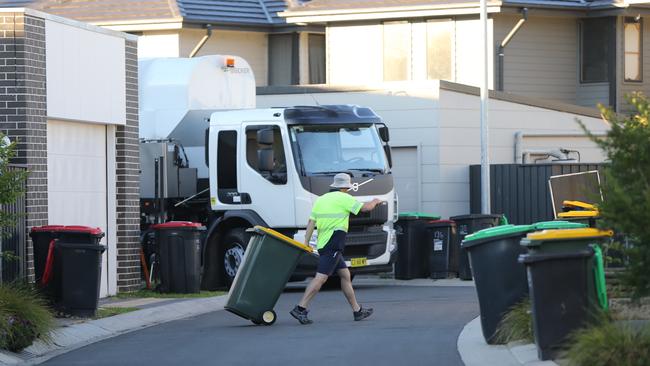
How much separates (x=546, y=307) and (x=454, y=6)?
835 inches

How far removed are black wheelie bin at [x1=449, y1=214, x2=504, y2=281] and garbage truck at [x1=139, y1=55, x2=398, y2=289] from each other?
6.25ft

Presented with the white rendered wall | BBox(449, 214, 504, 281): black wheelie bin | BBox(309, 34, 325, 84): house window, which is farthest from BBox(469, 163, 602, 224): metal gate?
BBox(309, 34, 325, 84): house window

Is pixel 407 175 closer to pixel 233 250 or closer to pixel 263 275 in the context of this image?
pixel 233 250

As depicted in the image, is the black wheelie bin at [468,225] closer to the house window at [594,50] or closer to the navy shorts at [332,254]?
the navy shorts at [332,254]

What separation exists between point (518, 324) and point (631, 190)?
8.58 ft

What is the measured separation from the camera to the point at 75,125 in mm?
19656

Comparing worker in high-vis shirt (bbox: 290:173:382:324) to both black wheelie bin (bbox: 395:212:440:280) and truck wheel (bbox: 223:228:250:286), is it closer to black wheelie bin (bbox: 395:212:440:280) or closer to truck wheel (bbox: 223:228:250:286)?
truck wheel (bbox: 223:228:250:286)

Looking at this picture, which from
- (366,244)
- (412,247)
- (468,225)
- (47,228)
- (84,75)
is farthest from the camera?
(412,247)

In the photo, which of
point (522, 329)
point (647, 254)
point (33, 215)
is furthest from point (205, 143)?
point (647, 254)

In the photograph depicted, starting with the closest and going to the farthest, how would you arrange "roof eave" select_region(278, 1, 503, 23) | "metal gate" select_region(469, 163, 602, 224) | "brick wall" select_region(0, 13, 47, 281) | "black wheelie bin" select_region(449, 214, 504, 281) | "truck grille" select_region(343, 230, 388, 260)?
"brick wall" select_region(0, 13, 47, 281), "truck grille" select_region(343, 230, 388, 260), "black wheelie bin" select_region(449, 214, 504, 281), "metal gate" select_region(469, 163, 602, 224), "roof eave" select_region(278, 1, 503, 23)

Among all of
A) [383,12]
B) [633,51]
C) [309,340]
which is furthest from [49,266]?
[633,51]

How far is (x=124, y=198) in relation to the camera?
20781 mm

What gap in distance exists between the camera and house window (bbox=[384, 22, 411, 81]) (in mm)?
33344

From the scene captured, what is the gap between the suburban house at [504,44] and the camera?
32469 mm
